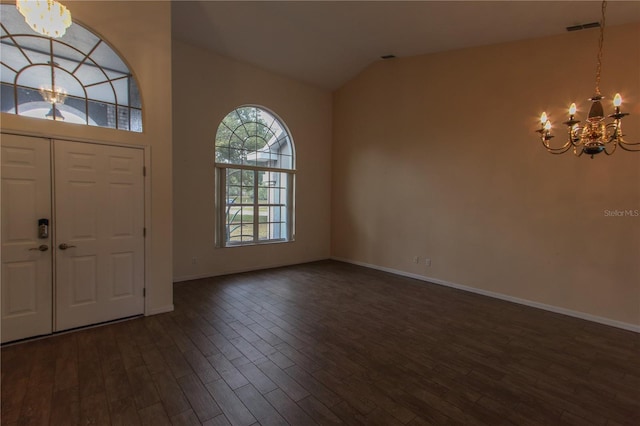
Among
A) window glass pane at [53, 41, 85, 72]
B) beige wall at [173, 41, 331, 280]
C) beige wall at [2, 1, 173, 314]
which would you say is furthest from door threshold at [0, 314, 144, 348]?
window glass pane at [53, 41, 85, 72]

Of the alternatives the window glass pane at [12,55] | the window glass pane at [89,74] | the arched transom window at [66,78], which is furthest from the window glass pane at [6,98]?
the window glass pane at [89,74]

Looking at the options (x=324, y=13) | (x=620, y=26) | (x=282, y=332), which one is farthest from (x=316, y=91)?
(x=282, y=332)

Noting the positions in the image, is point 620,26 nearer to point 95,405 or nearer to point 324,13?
point 324,13

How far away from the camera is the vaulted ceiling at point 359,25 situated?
3.63 meters

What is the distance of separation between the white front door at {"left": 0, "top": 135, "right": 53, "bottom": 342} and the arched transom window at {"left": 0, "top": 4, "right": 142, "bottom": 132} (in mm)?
402

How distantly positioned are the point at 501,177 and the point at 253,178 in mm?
4292

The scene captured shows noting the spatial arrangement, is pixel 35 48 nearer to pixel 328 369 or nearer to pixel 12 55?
pixel 12 55

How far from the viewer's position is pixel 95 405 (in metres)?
2.06

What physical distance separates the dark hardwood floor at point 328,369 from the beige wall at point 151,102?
68 cm

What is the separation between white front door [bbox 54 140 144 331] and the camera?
3.10 metres

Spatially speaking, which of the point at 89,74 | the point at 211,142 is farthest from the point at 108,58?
the point at 211,142

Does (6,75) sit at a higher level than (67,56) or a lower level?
lower

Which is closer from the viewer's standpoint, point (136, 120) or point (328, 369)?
point (328, 369)

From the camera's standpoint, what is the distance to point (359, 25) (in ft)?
15.1
